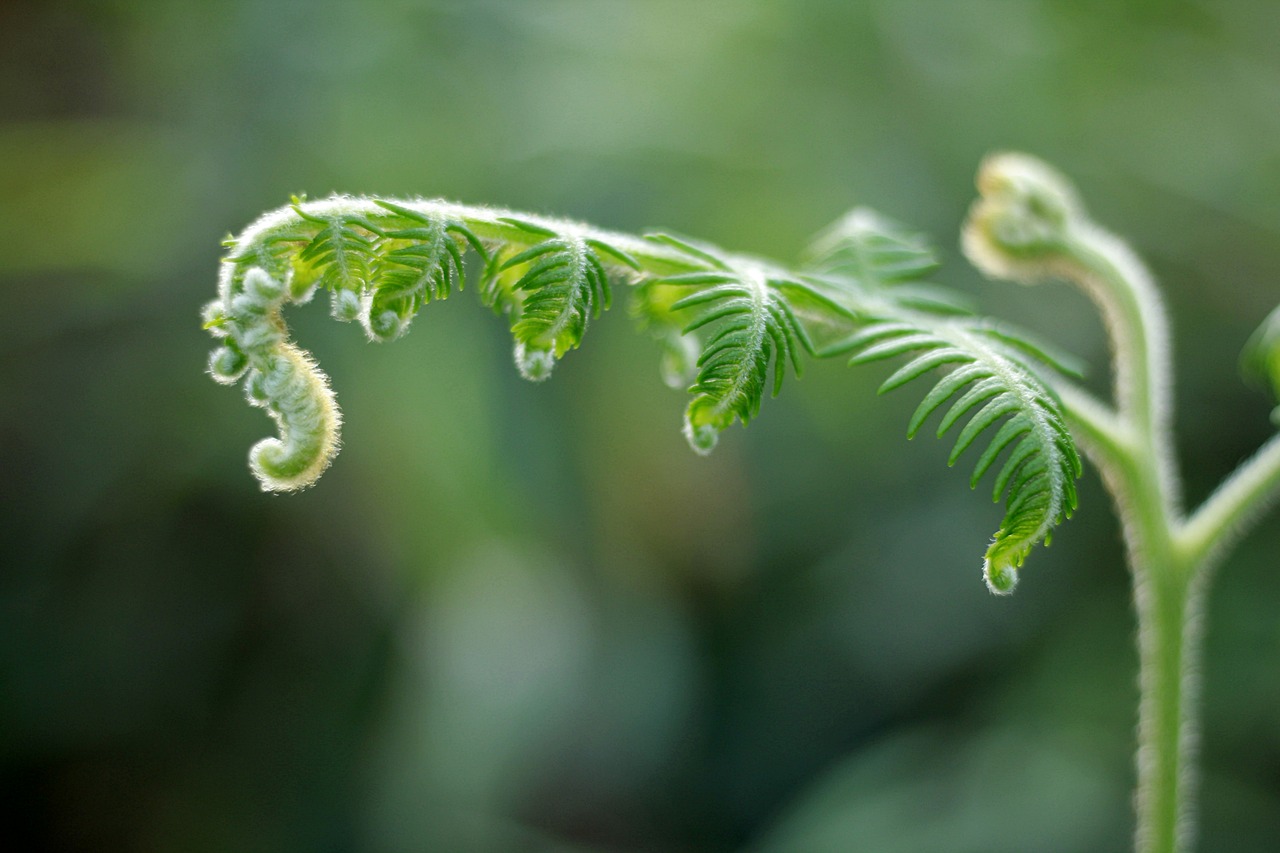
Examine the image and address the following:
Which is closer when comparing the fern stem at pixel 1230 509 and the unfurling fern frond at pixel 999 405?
the unfurling fern frond at pixel 999 405

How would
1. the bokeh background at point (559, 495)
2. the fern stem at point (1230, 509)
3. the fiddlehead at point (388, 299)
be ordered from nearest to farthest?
the fiddlehead at point (388, 299)
the fern stem at point (1230, 509)
the bokeh background at point (559, 495)

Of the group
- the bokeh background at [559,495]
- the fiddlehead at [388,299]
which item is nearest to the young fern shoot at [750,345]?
the fiddlehead at [388,299]

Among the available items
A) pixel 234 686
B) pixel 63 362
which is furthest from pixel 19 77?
pixel 234 686

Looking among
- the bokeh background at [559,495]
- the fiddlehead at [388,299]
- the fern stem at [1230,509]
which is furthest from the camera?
the bokeh background at [559,495]

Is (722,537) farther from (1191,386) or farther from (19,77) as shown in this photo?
(19,77)

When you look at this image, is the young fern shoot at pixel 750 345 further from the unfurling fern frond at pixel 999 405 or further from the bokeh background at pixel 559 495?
the bokeh background at pixel 559 495

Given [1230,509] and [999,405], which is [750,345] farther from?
[1230,509]
